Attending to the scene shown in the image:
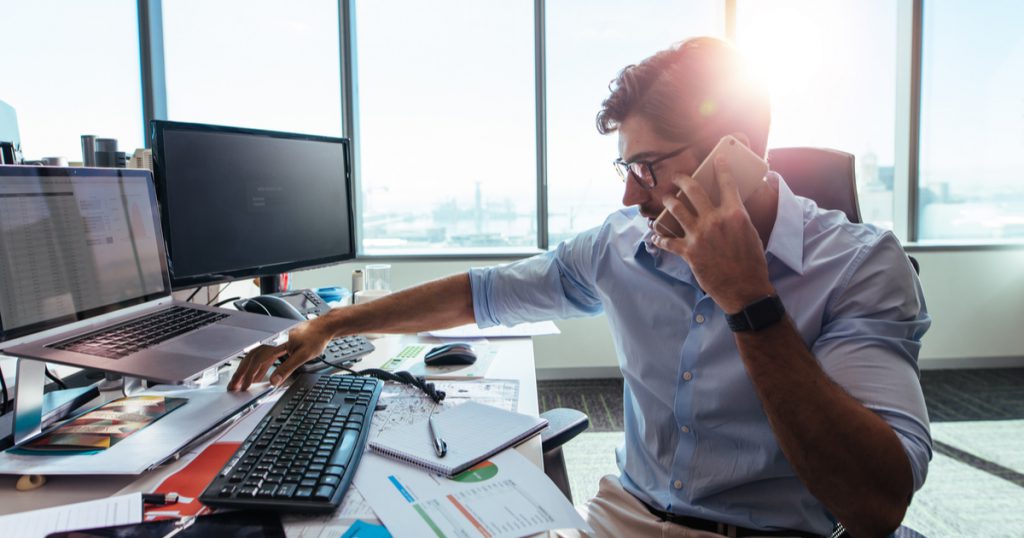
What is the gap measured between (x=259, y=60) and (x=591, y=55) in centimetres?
192

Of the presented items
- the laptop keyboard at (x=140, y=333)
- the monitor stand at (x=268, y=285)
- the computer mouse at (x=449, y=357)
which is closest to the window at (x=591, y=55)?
the monitor stand at (x=268, y=285)

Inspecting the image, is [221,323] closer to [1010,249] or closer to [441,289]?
[441,289]

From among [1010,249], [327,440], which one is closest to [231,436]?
[327,440]

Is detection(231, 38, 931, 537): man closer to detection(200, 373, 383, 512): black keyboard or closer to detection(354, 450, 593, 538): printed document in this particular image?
detection(200, 373, 383, 512): black keyboard

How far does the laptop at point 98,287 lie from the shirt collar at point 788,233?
2.97 ft

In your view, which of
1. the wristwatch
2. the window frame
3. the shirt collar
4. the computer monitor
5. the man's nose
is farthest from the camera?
the window frame

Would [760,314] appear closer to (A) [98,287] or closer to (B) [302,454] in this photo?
(B) [302,454]

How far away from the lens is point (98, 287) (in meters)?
1.01

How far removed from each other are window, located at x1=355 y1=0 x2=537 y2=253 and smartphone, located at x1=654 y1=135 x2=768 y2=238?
8.59ft

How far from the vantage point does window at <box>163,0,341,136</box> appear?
341 centimetres

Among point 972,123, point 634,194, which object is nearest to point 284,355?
point 634,194

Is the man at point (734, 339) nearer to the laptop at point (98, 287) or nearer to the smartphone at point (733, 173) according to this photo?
the smartphone at point (733, 173)

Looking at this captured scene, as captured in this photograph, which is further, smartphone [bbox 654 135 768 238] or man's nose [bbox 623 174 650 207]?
man's nose [bbox 623 174 650 207]

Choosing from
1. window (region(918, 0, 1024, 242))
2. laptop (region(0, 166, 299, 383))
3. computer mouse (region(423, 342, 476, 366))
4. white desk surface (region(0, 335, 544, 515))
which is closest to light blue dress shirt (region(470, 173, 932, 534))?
white desk surface (region(0, 335, 544, 515))
